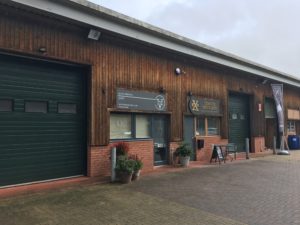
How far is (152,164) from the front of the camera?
1280 cm

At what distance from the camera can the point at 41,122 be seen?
9789 millimetres

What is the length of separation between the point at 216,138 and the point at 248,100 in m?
4.88

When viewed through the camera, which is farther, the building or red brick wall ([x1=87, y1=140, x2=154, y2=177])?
red brick wall ([x1=87, y1=140, x2=154, y2=177])

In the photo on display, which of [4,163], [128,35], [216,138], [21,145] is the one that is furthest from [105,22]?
[216,138]

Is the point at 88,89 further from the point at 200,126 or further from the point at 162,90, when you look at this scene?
the point at 200,126

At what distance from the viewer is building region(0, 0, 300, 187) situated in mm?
9148

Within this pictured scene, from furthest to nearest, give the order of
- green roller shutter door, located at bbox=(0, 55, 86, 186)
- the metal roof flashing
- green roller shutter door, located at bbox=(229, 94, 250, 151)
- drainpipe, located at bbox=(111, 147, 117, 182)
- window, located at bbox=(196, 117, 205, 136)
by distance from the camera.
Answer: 1. green roller shutter door, located at bbox=(229, 94, 250, 151)
2. window, located at bbox=(196, 117, 205, 136)
3. drainpipe, located at bbox=(111, 147, 117, 182)
4. the metal roof flashing
5. green roller shutter door, located at bbox=(0, 55, 86, 186)

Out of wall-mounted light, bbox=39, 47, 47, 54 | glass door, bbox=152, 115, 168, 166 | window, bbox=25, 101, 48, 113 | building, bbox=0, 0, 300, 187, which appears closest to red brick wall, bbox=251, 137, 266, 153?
building, bbox=0, 0, 300, 187

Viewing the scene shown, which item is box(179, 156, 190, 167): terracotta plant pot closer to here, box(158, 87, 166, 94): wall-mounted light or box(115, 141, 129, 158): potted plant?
box(158, 87, 166, 94): wall-mounted light

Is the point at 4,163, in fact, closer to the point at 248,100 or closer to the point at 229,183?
the point at 229,183

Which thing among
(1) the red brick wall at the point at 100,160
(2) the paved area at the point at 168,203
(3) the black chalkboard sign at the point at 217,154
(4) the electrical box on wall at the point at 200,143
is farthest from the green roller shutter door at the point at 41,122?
(3) the black chalkboard sign at the point at 217,154

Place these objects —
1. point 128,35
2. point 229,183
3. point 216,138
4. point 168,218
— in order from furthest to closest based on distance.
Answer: point 216,138 → point 128,35 → point 229,183 → point 168,218

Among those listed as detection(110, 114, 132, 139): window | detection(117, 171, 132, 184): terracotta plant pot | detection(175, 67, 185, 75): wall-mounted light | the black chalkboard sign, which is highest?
detection(175, 67, 185, 75): wall-mounted light

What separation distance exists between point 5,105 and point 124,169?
390 cm
